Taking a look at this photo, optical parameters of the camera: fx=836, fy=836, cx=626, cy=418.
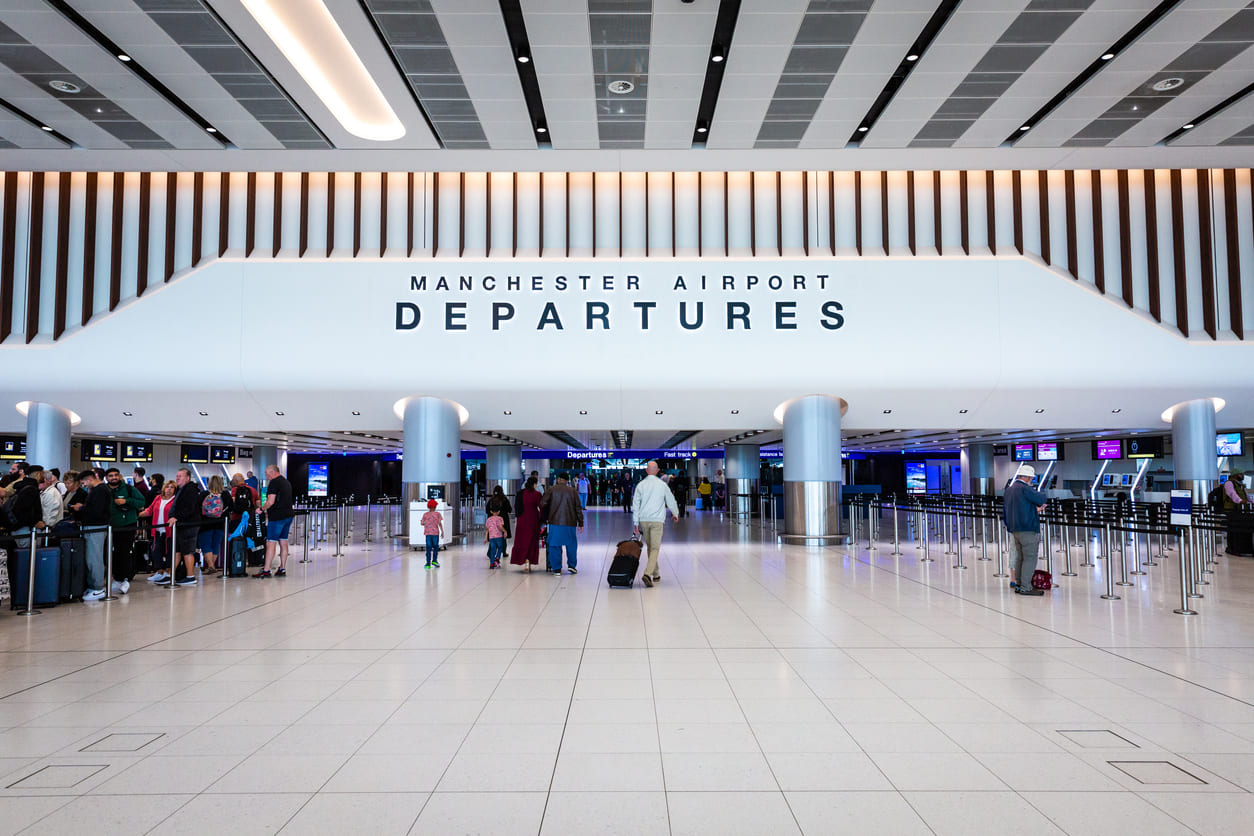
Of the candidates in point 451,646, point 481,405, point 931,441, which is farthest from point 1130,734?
point 931,441

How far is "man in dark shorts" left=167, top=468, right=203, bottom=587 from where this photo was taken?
36.0ft

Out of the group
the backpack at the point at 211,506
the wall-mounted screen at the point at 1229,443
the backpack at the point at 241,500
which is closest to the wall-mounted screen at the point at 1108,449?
the wall-mounted screen at the point at 1229,443

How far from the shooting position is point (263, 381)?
1738 cm

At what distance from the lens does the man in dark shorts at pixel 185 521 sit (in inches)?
432

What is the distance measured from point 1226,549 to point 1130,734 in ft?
42.8

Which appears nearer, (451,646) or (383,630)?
(451,646)

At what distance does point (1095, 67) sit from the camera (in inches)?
471

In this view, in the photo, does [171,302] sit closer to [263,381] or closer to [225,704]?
[263,381]

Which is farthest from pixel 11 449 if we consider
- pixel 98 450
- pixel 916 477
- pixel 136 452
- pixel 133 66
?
pixel 916 477

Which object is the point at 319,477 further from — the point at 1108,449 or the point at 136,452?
the point at 1108,449

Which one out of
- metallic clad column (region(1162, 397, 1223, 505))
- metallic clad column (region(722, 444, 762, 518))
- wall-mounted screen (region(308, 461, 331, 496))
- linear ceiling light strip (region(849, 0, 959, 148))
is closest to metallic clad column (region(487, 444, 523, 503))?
metallic clad column (region(722, 444, 762, 518))

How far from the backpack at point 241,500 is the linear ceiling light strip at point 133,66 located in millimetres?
6041

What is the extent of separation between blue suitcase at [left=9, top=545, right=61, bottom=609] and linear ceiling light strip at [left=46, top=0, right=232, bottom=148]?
648 cm

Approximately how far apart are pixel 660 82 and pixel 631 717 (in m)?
10.1
